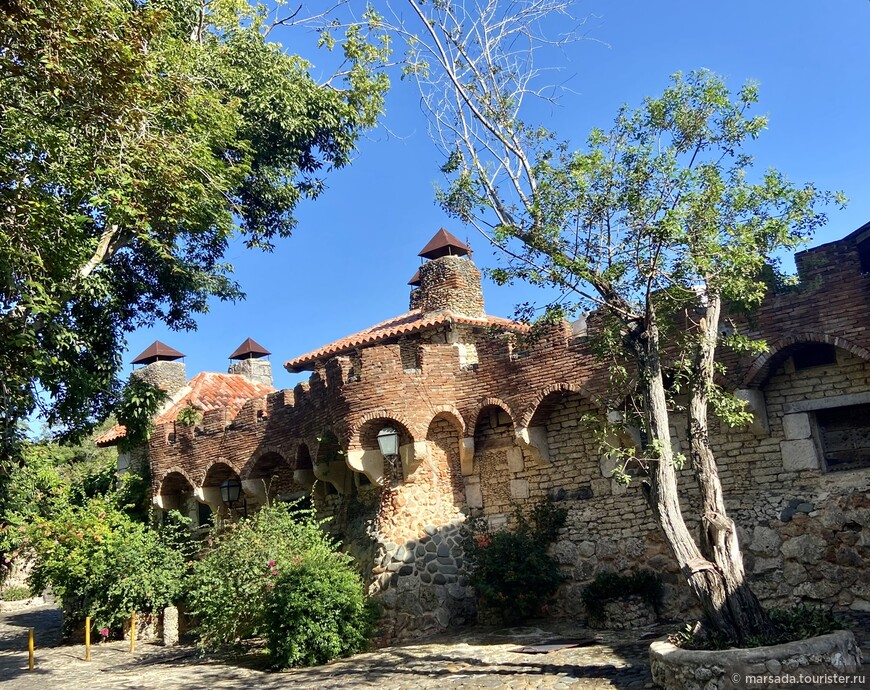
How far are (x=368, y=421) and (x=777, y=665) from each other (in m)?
7.45

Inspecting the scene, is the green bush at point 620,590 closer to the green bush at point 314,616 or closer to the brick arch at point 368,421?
the green bush at point 314,616

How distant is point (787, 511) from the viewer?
1028 cm

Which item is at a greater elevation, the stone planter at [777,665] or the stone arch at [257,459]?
the stone arch at [257,459]

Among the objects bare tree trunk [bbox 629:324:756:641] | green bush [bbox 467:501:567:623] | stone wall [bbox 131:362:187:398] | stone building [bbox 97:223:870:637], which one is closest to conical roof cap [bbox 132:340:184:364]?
stone wall [bbox 131:362:187:398]

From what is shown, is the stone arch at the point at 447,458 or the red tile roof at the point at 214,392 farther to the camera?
the red tile roof at the point at 214,392

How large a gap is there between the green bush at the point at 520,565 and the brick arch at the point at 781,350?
3615mm

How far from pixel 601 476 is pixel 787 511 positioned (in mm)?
2702

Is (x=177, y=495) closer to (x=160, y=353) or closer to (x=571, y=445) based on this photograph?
(x=160, y=353)

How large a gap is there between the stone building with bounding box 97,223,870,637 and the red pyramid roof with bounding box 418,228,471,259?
104 centimetres

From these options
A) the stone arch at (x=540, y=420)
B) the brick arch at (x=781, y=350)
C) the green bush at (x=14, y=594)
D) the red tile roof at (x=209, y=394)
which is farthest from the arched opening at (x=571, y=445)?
the green bush at (x=14, y=594)

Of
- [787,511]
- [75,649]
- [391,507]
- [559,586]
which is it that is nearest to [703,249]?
[787,511]

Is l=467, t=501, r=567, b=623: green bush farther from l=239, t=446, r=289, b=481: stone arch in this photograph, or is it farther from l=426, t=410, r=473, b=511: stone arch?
l=239, t=446, r=289, b=481: stone arch

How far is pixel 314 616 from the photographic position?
11.1 meters

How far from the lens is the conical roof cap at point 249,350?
25.5m
